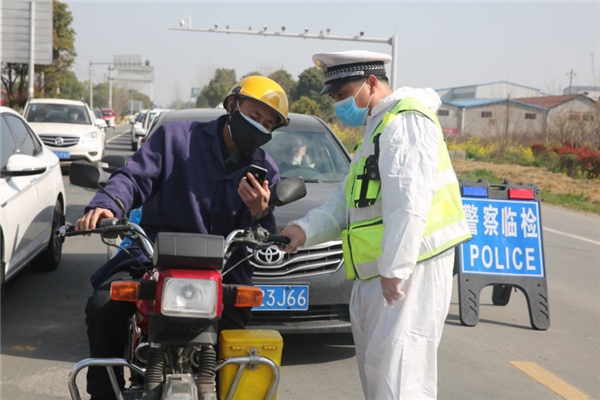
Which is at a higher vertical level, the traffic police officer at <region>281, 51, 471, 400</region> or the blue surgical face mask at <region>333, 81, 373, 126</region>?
the blue surgical face mask at <region>333, 81, 373, 126</region>

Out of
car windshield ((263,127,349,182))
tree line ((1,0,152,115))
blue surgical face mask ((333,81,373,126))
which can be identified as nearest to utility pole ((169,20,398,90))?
tree line ((1,0,152,115))

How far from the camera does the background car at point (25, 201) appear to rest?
5145mm

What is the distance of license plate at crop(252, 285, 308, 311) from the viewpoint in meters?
4.21

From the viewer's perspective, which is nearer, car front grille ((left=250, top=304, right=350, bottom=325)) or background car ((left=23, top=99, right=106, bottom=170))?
car front grille ((left=250, top=304, right=350, bottom=325))

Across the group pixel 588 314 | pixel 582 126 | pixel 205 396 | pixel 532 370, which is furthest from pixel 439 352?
pixel 582 126

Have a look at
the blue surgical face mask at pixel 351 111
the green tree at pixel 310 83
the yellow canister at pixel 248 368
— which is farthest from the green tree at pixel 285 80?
the yellow canister at pixel 248 368

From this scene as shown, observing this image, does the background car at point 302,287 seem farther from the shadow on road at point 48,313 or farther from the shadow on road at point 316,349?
the shadow on road at point 48,313

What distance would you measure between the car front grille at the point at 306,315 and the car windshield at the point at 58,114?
13.9 meters

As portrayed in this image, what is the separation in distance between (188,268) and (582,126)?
2599 cm

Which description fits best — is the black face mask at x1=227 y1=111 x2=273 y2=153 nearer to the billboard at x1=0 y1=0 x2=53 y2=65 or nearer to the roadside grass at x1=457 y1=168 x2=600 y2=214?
the roadside grass at x1=457 y1=168 x2=600 y2=214

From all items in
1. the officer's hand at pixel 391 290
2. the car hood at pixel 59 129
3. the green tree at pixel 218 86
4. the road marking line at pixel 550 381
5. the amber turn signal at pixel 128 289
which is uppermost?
the green tree at pixel 218 86

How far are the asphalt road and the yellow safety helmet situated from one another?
6.41ft

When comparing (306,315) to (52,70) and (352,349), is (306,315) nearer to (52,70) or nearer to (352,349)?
(352,349)

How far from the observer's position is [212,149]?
3.03 m
